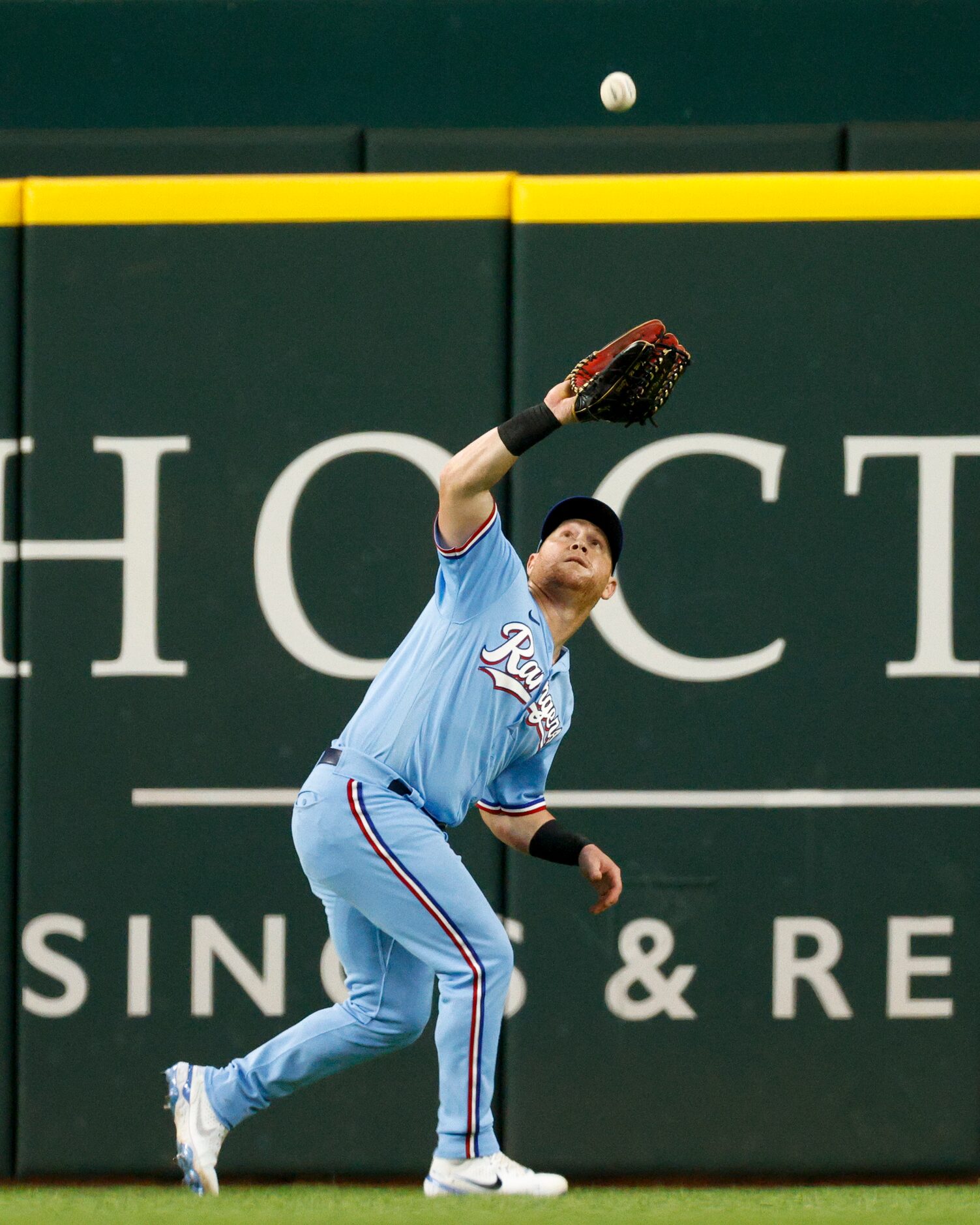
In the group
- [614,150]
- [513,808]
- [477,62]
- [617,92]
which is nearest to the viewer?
[513,808]

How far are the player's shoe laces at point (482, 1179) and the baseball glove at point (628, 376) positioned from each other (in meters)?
1.60

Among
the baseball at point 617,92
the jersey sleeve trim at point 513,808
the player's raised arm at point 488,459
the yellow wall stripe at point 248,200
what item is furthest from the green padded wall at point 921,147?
the jersey sleeve trim at point 513,808

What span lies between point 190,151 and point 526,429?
5.41ft

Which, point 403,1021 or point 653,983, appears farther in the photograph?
point 653,983

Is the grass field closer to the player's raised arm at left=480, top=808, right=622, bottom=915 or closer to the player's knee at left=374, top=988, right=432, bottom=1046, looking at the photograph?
the player's knee at left=374, top=988, right=432, bottom=1046

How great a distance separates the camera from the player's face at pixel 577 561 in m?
3.29

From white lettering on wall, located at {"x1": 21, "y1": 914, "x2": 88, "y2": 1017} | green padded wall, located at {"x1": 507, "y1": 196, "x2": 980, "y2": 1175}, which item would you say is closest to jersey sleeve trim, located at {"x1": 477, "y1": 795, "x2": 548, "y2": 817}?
green padded wall, located at {"x1": 507, "y1": 196, "x2": 980, "y2": 1175}

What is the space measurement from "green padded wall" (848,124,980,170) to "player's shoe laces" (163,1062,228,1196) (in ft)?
9.60

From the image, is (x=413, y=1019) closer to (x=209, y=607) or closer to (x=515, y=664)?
(x=515, y=664)

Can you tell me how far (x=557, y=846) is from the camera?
10.8 feet

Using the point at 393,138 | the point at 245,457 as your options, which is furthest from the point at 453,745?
the point at 393,138

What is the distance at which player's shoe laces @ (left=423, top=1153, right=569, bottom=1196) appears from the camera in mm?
3023

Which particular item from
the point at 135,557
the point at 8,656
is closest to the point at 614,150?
the point at 135,557

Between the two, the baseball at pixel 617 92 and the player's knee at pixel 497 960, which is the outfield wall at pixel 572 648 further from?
the player's knee at pixel 497 960
